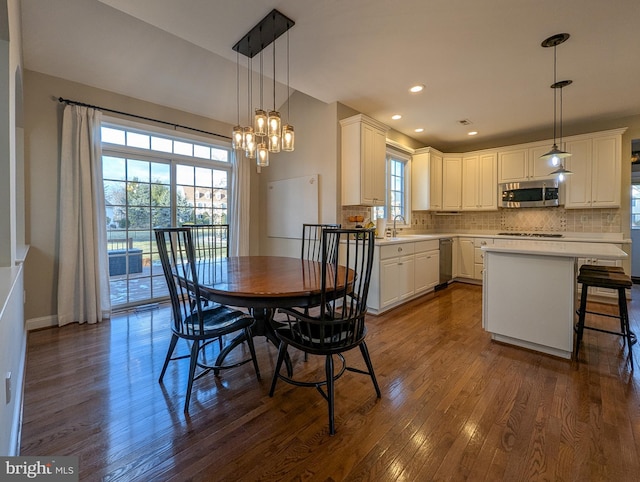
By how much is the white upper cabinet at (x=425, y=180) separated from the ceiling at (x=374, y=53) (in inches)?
33.1

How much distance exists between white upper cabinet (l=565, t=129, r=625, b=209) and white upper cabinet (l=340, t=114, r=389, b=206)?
3062 millimetres

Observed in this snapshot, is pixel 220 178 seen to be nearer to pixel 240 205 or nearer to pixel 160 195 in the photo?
pixel 240 205

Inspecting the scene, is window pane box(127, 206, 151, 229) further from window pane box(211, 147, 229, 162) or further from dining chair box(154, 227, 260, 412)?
dining chair box(154, 227, 260, 412)

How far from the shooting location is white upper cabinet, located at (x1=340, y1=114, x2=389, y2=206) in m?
3.79

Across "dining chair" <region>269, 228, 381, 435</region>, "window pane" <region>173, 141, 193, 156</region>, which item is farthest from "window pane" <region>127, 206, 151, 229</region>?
"dining chair" <region>269, 228, 381, 435</region>

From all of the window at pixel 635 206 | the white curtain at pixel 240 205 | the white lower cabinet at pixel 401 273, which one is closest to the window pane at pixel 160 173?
the white curtain at pixel 240 205

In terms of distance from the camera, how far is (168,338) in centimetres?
283

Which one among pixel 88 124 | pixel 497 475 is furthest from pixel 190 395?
pixel 88 124

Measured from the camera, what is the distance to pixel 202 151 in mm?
4336

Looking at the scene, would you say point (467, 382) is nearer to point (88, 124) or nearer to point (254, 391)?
point (254, 391)

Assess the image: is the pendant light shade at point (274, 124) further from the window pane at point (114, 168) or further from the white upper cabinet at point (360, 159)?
the window pane at point (114, 168)

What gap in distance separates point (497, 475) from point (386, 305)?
90.4 inches

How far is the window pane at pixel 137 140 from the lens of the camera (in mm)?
3646

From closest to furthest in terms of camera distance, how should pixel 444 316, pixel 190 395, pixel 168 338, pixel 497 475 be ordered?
pixel 497 475 → pixel 190 395 → pixel 168 338 → pixel 444 316
